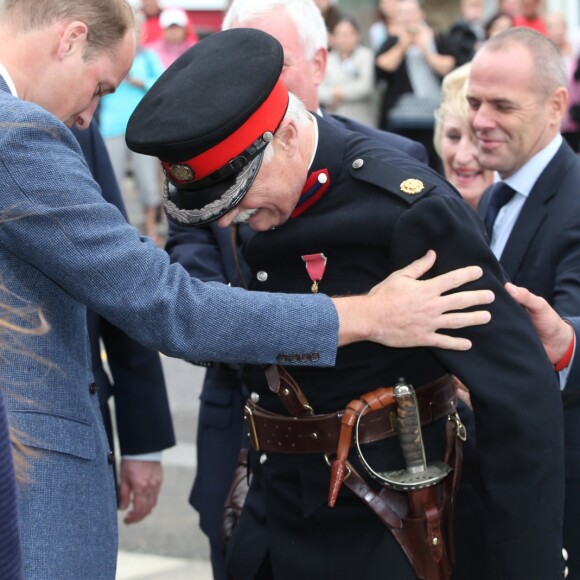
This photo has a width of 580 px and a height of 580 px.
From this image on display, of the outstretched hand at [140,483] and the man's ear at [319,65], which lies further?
the man's ear at [319,65]

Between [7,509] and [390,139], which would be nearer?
[7,509]

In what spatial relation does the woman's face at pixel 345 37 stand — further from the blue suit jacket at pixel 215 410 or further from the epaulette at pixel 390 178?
the epaulette at pixel 390 178

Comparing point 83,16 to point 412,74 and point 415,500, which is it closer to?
point 415,500

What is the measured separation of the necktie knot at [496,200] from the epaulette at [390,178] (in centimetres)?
89

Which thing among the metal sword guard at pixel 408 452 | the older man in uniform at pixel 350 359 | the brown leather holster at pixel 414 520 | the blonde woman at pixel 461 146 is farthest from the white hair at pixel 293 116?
the blonde woman at pixel 461 146

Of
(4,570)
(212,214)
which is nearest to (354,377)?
(212,214)

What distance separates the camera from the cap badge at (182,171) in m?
2.12

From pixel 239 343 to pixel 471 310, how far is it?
0.46 meters

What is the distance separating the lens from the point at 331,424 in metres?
2.22

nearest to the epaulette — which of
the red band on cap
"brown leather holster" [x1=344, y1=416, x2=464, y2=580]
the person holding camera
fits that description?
the red band on cap

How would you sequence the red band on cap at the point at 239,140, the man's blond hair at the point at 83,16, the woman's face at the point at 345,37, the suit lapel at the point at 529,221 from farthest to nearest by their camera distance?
the woman's face at the point at 345,37
the suit lapel at the point at 529,221
the man's blond hair at the point at 83,16
the red band on cap at the point at 239,140

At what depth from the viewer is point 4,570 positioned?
1207mm

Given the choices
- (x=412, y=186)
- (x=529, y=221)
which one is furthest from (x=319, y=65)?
(x=412, y=186)

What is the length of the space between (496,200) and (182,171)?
127cm
